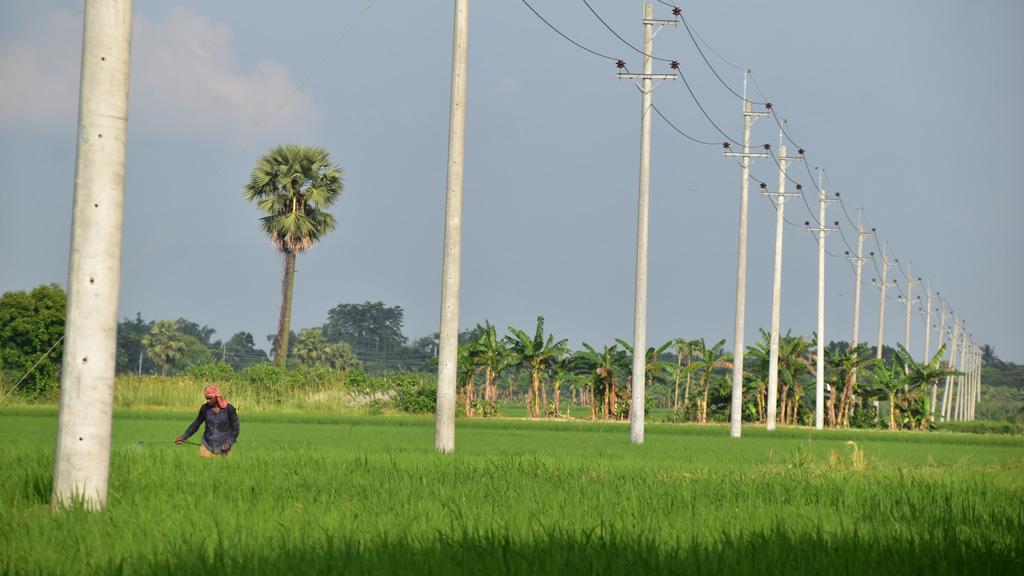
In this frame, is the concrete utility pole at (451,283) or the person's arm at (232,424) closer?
the person's arm at (232,424)

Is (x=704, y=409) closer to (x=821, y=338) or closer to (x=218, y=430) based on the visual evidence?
(x=821, y=338)

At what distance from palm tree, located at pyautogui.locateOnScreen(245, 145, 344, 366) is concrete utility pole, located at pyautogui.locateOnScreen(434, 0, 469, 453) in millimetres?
36825

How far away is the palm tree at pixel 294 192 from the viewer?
59812 mm

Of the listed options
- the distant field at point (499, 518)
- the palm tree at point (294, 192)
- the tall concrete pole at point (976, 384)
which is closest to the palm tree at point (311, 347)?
the palm tree at point (294, 192)

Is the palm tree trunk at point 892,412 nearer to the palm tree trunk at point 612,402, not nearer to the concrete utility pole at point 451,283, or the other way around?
the palm tree trunk at point 612,402

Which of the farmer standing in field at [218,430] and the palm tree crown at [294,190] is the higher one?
the palm tree crown at [294,190]

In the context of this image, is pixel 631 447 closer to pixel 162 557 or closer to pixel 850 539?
pixel 850 539

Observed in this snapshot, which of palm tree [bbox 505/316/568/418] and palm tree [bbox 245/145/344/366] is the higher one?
palm tree [bbox 245/145/344/366]

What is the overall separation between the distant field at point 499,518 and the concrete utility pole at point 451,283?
9.79ft

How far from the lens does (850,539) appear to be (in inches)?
390

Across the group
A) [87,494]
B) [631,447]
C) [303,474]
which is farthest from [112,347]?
[631,447]

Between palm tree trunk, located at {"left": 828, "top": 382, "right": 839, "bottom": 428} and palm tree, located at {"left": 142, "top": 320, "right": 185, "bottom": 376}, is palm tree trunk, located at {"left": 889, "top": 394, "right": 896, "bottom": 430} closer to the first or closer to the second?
palm tree trunk, located at {"left": 828, "top": 382, "right": 839, "bottom": 428}

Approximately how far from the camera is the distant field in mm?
8047

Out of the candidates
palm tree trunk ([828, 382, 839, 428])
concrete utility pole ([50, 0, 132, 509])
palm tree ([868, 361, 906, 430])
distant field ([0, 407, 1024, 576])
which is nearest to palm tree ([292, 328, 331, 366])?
palm tree trunk ([828, 382, 839, 428])
